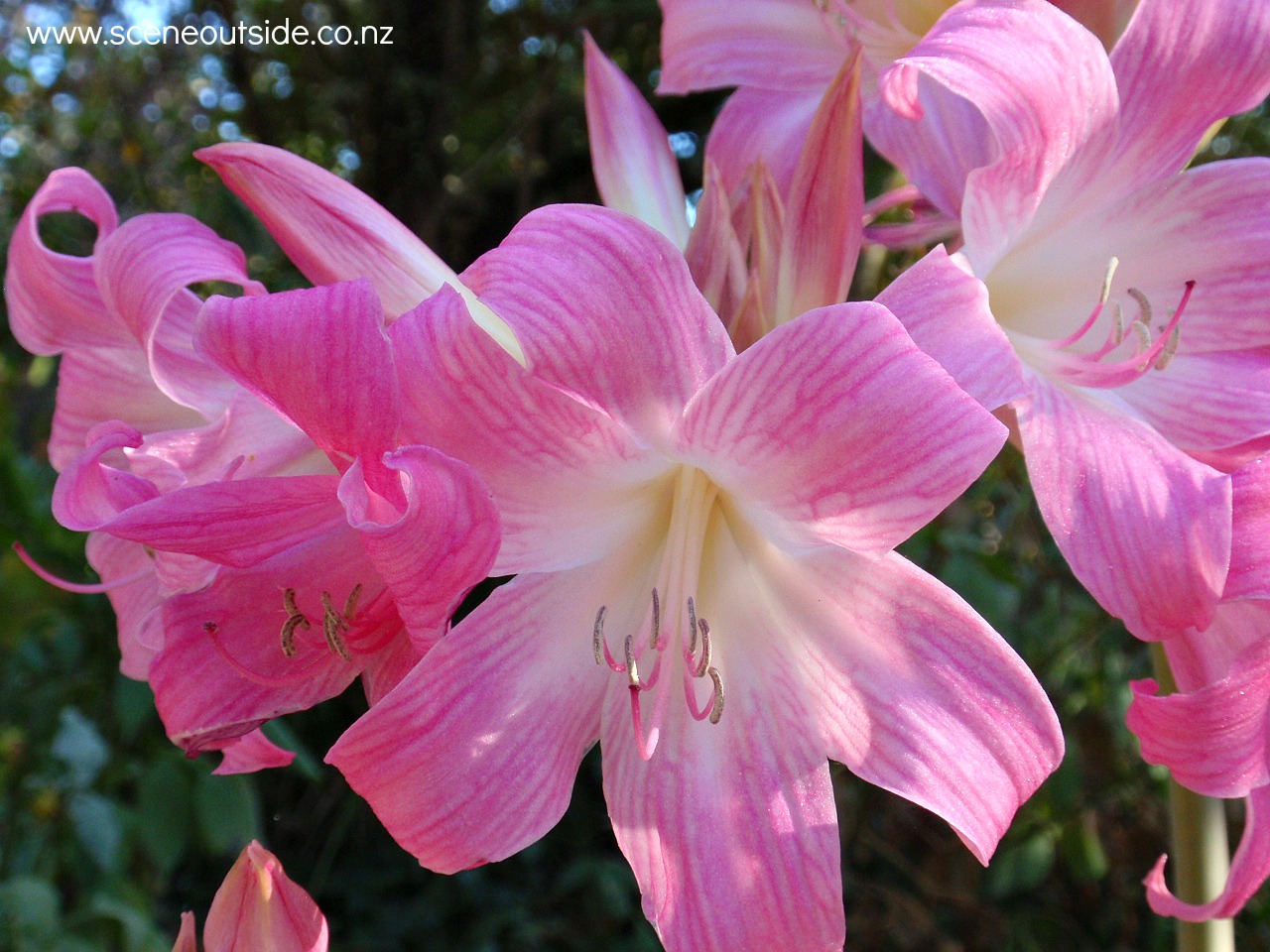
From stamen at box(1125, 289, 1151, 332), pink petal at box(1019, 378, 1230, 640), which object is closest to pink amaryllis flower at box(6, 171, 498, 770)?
pink petal at box(1019, 378, 1230, 640)

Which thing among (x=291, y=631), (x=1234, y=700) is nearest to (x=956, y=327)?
(x=1234, y=700)

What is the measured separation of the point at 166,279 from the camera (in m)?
0.48

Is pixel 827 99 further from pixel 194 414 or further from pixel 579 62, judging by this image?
pixel 579 62

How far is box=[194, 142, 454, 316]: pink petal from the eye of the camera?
47cm

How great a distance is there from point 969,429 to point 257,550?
10.1 inches

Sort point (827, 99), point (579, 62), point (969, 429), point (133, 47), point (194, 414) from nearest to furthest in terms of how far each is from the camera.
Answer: point (969, 429), point (827, 99), point (194, 414), point (579, 62), point (133, 47)

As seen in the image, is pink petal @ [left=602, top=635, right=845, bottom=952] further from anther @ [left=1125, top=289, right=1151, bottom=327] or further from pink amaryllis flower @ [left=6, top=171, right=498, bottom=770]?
anther @ [left=1125, top=289, right=1151, bottom=327]

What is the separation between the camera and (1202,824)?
55 cm

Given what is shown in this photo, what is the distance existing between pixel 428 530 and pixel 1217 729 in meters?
0.30

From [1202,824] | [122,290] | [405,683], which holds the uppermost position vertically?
[122,290]

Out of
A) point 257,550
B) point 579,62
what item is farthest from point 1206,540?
point 579,62

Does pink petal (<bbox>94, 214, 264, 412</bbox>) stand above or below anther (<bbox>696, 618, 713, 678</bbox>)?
above

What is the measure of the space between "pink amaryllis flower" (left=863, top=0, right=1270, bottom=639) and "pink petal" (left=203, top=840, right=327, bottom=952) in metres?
0.33

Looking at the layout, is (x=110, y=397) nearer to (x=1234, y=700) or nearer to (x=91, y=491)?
(x=91, y=491)
